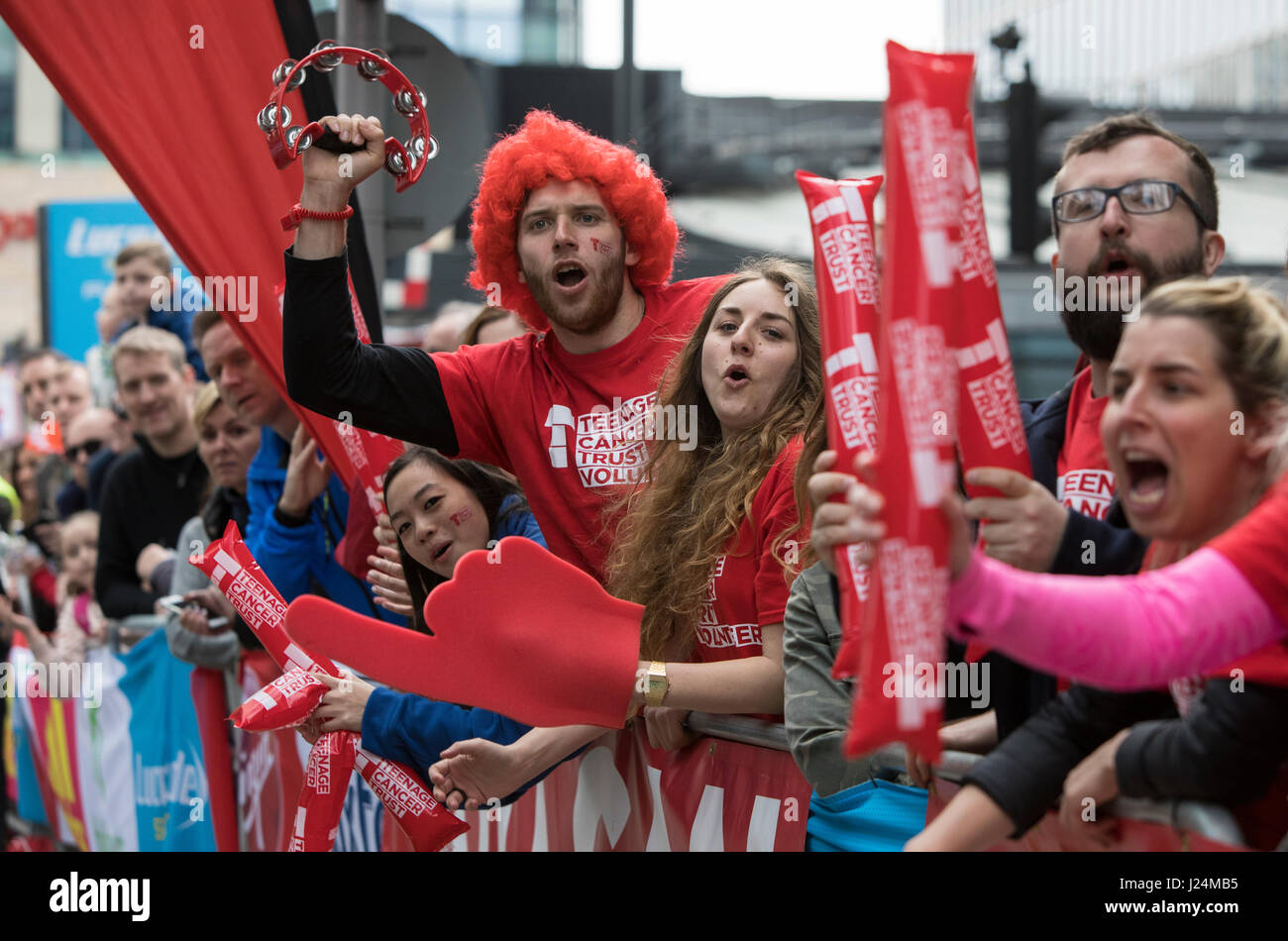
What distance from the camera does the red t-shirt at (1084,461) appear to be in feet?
8.29

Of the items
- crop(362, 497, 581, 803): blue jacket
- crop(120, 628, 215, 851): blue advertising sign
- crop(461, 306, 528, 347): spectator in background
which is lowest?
crop(120, 628, 215, 851): blue advertising sign

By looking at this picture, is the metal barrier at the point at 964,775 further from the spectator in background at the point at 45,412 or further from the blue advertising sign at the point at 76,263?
the blue advertising sign at the point at 76,263

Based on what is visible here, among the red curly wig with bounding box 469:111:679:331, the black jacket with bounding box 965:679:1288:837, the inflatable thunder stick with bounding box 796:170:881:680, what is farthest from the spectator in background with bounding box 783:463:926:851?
the red curly wig with bounding box 469:111:679:331

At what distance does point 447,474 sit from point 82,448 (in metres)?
5.08

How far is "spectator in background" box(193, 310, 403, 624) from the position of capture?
4.43 m

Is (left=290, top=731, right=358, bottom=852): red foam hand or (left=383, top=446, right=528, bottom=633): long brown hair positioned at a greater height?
(left=383, top=446, right=528, bottom=633): long brown hair

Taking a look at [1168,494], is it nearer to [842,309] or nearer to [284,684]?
[842,309]

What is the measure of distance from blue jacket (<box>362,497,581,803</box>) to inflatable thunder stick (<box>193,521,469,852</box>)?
0.05 metres

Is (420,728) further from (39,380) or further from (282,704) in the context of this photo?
(39,380)

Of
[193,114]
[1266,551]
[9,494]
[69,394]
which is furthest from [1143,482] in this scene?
[69,394]

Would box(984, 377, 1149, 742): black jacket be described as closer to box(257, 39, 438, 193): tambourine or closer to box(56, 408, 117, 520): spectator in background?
box(257, 39, 438, 193): tambourine

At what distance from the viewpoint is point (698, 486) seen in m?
3.24

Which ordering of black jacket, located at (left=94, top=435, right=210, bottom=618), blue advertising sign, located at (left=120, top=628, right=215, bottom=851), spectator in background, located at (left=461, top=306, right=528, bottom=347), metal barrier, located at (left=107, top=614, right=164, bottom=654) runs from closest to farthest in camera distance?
1. spectator in background, located at (left=461, top=306, right=528, bottom=347)
2. blue advertising sign, located at (left=120, top=628, right=215, bottom=851)
3. metal barrier, located at (left=107, top=614, right=164, bottom=654)
4. black jacket, located at (left=94, top=435, right=210, bottom=618)
